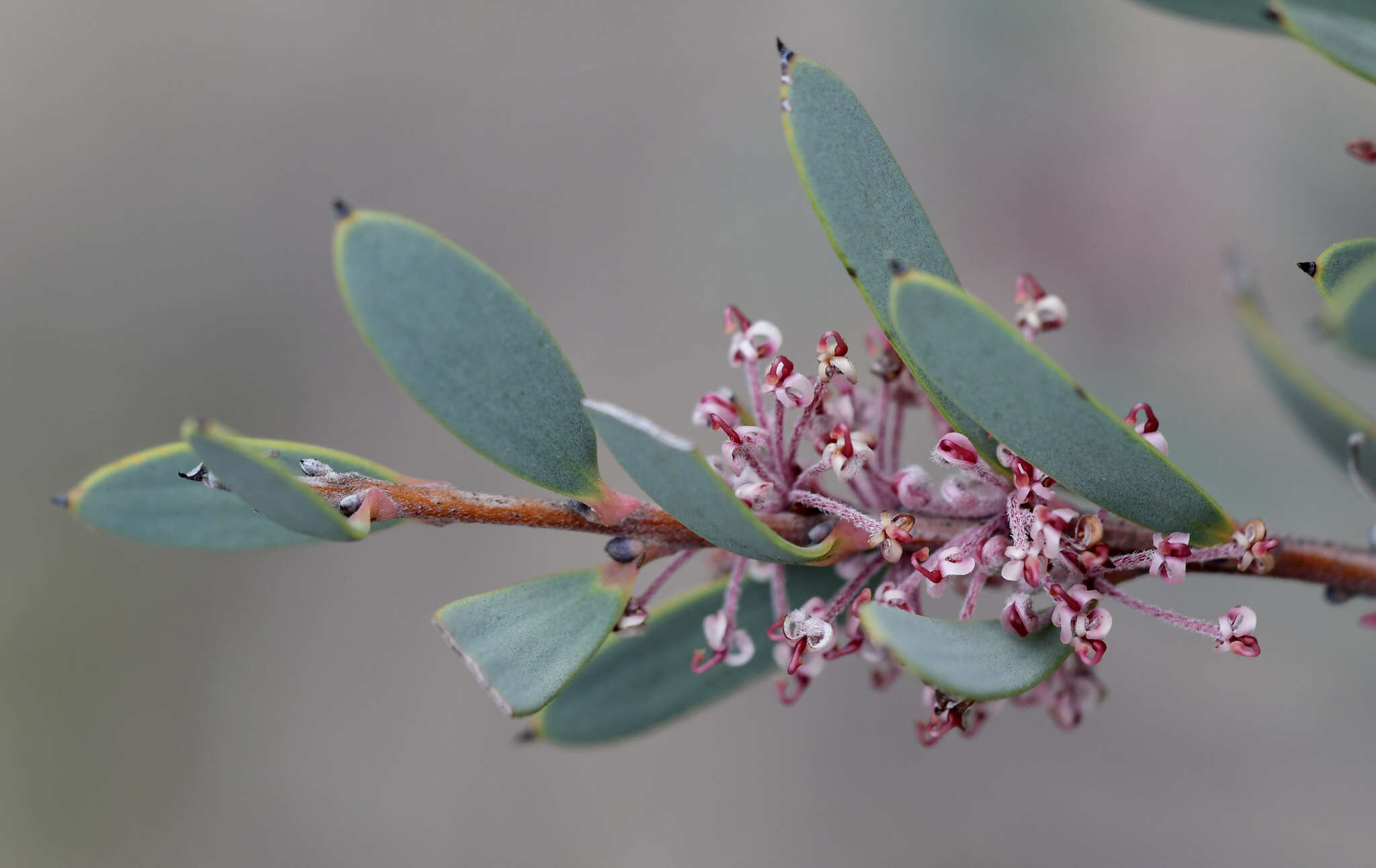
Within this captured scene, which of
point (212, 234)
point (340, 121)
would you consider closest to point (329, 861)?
point (212, 234)

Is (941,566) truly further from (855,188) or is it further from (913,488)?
(855,188)

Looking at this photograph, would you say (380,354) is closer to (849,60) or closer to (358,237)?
(358,237)

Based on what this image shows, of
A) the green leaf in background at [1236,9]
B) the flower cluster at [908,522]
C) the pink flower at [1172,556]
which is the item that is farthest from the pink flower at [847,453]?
the green leaf in background at [1236,9]

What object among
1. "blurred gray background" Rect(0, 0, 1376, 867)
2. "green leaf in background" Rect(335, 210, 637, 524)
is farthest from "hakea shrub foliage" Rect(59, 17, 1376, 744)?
"blurred gray background" Rect(0, 0, 1376, 867)

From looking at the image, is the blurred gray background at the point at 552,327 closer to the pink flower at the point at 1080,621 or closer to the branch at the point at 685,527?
the branch at the point at 685,527

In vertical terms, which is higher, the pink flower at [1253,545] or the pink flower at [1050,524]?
the pink flower at [1253,545]

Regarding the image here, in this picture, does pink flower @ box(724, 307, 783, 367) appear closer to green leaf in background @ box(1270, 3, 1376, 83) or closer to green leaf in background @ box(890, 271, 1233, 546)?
green leaf in background @ box(890, 271, 1233, 546)

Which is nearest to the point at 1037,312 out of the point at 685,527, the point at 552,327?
the point at 685,527
